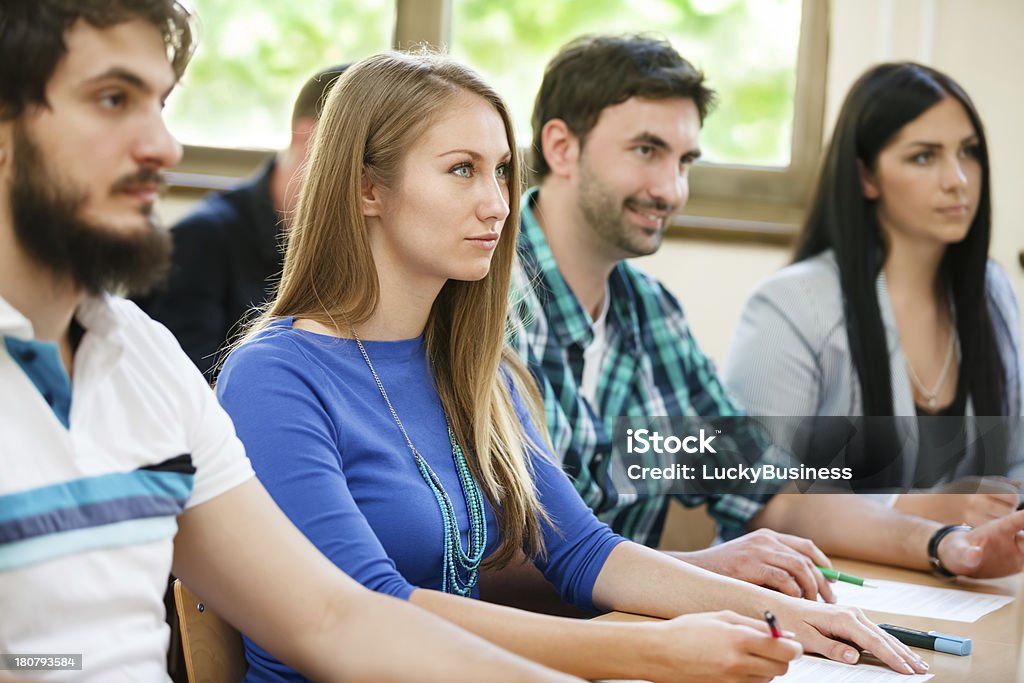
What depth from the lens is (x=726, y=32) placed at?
10.3 ft

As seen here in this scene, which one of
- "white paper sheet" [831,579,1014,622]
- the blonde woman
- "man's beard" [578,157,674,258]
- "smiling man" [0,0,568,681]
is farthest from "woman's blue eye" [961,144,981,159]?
"smiling man" [0,0,568,681]

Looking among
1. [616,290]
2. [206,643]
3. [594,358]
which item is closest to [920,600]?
[594,358]

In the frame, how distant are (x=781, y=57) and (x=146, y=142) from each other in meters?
2.55

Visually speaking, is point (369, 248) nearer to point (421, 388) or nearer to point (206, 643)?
point (421, 388)

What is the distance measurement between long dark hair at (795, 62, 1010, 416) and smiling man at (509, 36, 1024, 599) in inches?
12.6

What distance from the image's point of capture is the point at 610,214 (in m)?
2.07

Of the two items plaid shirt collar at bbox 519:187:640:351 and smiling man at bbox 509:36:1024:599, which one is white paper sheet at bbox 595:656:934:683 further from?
plaid shirt collar at bbox 519:187:640:351

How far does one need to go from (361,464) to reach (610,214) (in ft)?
3.14

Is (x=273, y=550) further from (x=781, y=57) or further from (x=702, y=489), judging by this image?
(x=781, y=57)

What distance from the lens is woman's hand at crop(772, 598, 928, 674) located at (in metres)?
1.20

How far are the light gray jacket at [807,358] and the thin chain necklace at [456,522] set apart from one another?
895 millimetres

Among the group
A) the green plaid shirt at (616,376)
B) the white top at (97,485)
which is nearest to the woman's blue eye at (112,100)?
the white top at (97,485)

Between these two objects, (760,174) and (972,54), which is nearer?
(972,54)

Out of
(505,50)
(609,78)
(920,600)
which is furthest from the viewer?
(505,50)
